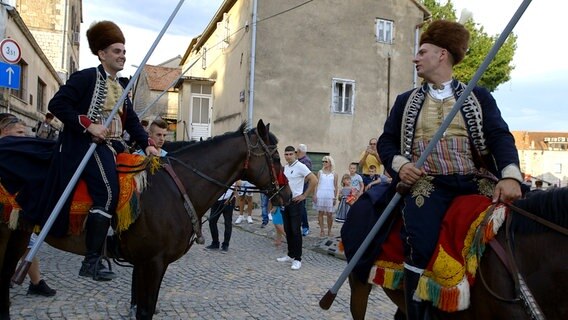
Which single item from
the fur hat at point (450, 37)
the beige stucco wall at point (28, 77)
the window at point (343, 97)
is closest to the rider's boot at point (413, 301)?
the fur hat at point (450, 37)

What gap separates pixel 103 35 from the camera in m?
4.32

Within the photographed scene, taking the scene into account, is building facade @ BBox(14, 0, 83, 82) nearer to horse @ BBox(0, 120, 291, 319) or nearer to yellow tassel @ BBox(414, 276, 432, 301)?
horse @ BBox(0, 120, 291, 319)

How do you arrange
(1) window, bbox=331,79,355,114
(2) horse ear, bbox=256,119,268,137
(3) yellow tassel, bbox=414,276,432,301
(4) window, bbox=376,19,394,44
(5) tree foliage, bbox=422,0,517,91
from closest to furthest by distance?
(3) yellow tassel, bbox=414,276,432,301 → (2) horse ear, bbox=256,119,268,137 → (1) window, bbox=331,79,355,114 → (4) window, bbox=376,19,394,44 → (5) tree foliage, bbox=422,0,517,91

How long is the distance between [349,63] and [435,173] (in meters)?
19.6

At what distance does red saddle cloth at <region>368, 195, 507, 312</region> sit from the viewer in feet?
8.95

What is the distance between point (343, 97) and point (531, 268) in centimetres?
1985

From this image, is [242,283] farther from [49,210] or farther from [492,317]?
[492,317]

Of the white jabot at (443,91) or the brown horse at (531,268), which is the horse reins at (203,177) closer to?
the white jabot at (443,91)

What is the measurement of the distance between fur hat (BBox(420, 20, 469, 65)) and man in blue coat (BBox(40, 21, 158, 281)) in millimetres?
2599

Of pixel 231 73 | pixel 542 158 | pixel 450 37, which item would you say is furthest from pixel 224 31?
pixel 542 158

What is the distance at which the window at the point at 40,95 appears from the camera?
2016cm

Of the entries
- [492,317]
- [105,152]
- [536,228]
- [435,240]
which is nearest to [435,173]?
[435,240]

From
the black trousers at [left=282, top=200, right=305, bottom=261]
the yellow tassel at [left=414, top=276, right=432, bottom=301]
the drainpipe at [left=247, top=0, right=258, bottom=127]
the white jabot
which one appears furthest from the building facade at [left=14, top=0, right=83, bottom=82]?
the yellow tassel at [left=414, top=276, right=432, bottom=301]

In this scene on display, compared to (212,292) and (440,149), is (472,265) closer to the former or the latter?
(440,149)
